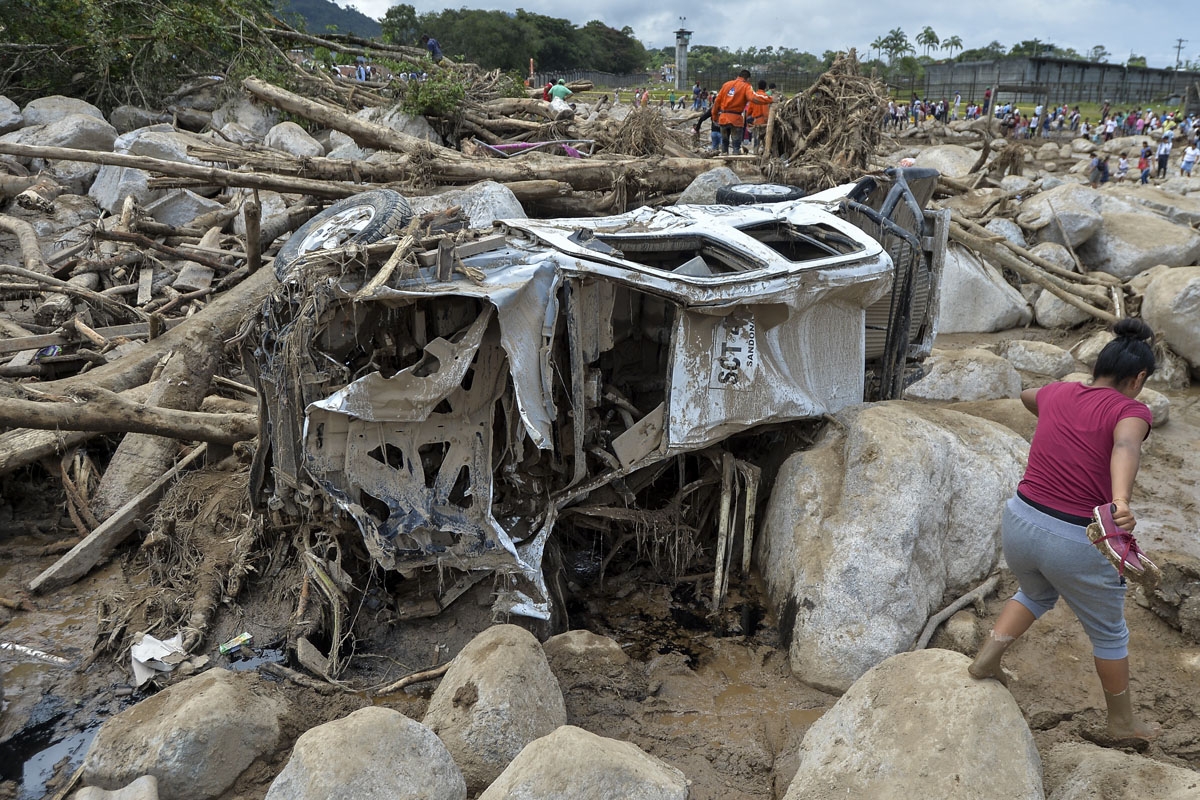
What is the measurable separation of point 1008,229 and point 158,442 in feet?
41.5

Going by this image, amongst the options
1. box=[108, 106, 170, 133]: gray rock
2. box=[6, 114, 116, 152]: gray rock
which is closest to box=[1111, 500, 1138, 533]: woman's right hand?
box=[6, 114, 116, 152]: gray rock

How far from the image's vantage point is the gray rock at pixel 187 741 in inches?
158

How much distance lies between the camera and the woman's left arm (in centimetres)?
319

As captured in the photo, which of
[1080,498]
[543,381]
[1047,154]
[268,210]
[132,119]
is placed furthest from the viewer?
[1047,154]

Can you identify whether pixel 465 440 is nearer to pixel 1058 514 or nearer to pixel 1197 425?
pixel 1058 514

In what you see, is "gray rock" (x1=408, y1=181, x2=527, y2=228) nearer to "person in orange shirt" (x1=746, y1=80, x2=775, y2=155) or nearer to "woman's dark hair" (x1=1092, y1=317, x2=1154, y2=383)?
"person in orange shirt" (x1=746, y1=80, x2=775, y2=155)

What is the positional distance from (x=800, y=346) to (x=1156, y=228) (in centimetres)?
1146

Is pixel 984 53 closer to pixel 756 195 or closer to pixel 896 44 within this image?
pixel 896 44

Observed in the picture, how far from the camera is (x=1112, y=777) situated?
11.3ft

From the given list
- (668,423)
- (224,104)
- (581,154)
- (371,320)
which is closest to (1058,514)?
(668,423)

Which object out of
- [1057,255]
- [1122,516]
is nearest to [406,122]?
[1057,255]

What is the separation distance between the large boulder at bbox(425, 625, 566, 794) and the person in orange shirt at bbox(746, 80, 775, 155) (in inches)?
452

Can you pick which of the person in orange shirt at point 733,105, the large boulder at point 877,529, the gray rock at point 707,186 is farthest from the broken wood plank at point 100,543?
the person in orange shirt at point 733,105

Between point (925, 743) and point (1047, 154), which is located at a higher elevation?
point (1047, 154)
